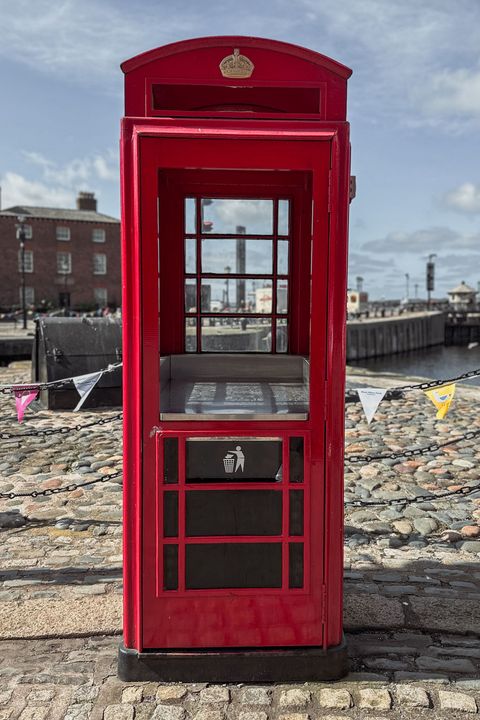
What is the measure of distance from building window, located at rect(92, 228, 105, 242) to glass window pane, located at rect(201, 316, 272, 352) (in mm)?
52578

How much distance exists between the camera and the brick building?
5156 cm

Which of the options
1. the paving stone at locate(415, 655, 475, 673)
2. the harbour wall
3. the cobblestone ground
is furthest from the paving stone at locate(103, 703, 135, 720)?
the harbour wall

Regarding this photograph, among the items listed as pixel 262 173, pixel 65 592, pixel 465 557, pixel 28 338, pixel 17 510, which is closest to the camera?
pixel 262 173

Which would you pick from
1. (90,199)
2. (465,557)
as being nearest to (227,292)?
(465,557)

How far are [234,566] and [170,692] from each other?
2.45 ft

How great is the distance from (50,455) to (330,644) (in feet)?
18.7

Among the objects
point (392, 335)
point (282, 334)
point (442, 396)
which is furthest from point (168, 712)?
point (392, 335)

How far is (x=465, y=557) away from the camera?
5016 mm

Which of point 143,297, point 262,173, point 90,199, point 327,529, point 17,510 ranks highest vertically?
point 90,199

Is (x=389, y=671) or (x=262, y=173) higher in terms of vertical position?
(x=262, y=173)

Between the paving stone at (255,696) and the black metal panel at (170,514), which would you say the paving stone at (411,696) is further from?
the black metal panel at (170,514)

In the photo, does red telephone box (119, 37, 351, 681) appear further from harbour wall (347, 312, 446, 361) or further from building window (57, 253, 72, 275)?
building window (57, 253, 72, 275)

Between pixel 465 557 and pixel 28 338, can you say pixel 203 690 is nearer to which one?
pixel 465 557

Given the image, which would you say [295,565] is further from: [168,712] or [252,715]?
[168,712]
